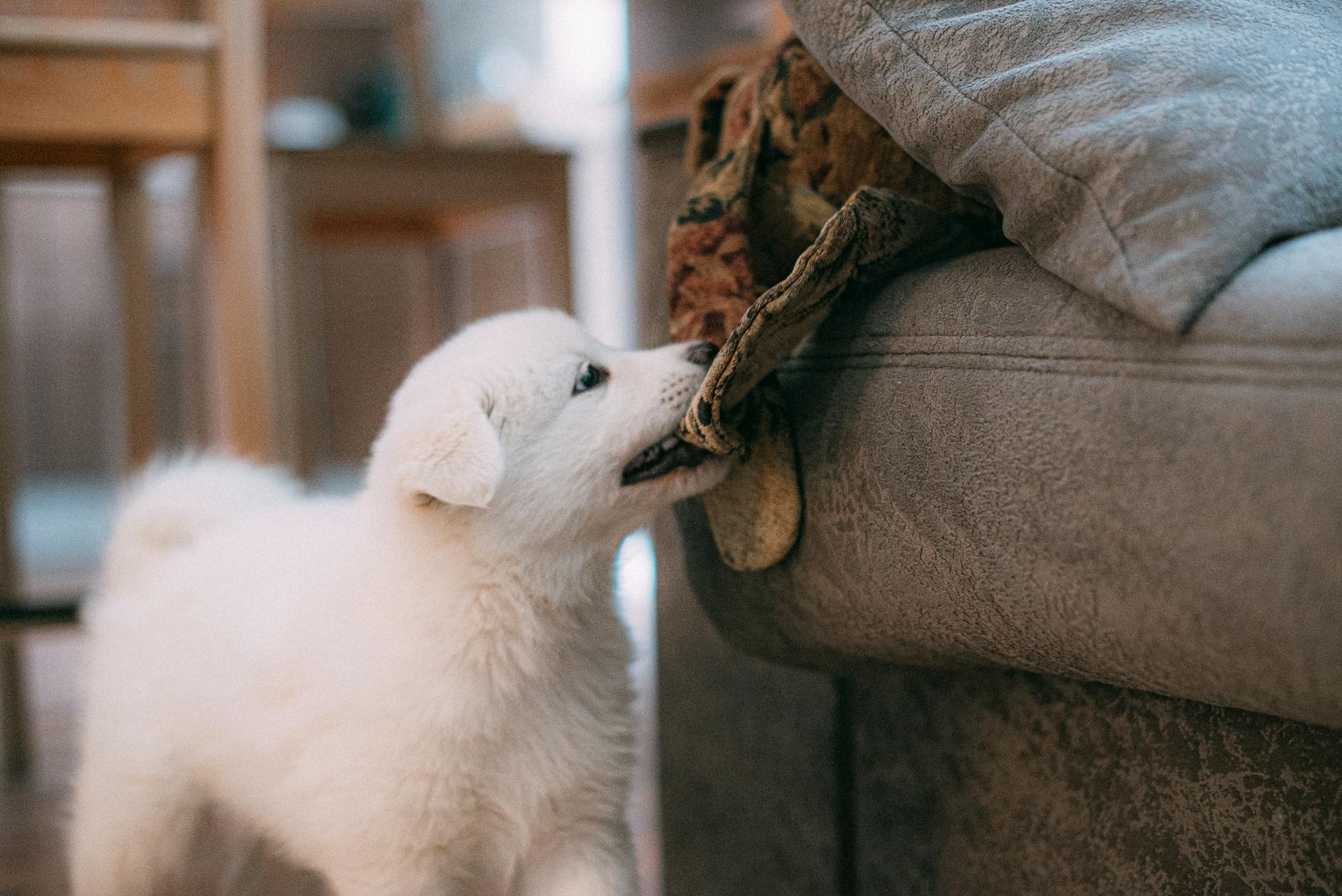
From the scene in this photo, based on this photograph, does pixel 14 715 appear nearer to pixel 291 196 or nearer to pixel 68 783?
pixel 68 783

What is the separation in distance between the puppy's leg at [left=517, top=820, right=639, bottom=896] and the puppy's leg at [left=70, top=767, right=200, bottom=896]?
381mm

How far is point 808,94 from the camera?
1.06 meters

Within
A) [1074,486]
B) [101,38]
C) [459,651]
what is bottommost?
[459,651]

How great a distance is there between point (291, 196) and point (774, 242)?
4.88 feet

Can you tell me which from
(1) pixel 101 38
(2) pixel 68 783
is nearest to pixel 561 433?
(1) pixel 101 38

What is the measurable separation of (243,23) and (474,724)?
1.19 meters

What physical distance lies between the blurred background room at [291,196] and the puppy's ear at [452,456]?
1.26ft

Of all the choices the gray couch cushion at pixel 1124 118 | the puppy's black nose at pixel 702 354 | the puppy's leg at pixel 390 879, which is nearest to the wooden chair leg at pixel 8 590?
the puppy's leg at pixel 390 879

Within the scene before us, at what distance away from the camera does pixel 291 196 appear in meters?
2.26

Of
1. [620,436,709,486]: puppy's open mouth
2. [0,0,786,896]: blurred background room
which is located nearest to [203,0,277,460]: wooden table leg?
[0,0,786,896]: blurred background room

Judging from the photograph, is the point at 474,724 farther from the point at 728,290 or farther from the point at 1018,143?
the point at 1018,143

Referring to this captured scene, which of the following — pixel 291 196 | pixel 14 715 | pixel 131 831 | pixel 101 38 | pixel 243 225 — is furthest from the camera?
pixel 291 196

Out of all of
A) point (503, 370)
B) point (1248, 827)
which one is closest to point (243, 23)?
point (503, 370)

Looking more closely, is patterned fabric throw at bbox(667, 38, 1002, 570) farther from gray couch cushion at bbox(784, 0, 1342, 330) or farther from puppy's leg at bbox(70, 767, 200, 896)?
puppy's leg at bbox(70, 767, 200, 896)
